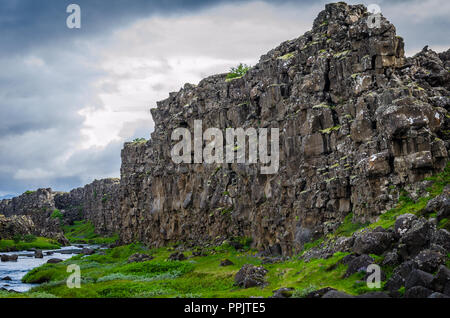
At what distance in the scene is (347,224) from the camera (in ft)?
190

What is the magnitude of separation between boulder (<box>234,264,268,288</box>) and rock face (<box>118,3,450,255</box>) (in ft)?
44.1

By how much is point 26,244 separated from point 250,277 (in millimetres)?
139108

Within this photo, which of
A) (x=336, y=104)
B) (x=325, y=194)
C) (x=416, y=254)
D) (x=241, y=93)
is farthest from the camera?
(x=241, y=93)

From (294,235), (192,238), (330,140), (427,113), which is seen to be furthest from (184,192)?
(427,113)

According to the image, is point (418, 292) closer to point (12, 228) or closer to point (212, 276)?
point (212, 276)

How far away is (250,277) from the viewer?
5050 cm

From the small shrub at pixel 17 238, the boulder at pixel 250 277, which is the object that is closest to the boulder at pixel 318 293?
the boulder at pixel 250 277

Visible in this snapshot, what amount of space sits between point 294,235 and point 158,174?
72.4m

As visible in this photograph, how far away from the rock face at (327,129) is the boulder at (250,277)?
13451 mm

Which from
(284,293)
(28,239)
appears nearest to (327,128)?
(284,293)

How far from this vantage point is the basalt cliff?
51.7 metres

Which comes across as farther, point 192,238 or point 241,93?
point 192,238

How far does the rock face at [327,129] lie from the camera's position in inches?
2026

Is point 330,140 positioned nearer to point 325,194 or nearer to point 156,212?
point 325,194
